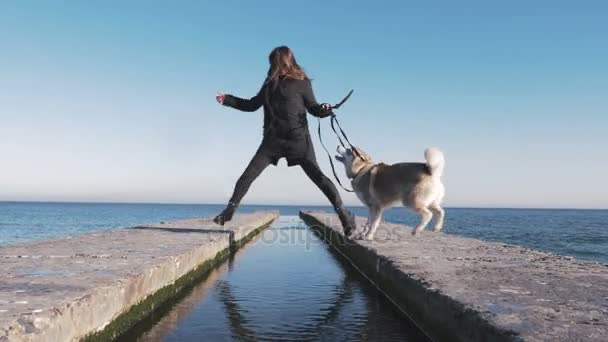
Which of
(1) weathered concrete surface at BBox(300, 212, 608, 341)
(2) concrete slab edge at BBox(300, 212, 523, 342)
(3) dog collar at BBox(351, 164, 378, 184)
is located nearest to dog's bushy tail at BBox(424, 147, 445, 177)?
(1) weathered concrete surface at BBox(300, 212, 608, 341)

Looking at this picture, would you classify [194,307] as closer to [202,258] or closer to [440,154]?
[202,258]

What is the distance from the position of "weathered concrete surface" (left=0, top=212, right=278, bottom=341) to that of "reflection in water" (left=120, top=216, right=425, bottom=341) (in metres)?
0.28

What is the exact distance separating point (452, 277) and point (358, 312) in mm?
864

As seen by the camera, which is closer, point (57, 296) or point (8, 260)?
point (57, 296)

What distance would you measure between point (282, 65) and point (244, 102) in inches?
33.6

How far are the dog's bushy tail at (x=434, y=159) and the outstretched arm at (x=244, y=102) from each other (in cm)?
266

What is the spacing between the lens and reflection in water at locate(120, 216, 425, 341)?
370 cm

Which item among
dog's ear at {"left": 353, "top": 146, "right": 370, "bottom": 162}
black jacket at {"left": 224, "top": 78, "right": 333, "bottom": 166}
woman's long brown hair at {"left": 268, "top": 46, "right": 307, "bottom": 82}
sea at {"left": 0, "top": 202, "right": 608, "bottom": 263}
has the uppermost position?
woman's long brown hair at {"left": 268, "top": 46, "right": 307, "bottom": 82}

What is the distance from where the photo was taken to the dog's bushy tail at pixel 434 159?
6.91m

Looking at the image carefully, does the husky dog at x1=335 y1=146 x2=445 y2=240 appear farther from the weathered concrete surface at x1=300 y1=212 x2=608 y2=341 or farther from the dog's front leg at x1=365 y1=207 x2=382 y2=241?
the weathered concrete surface at x1=300 y1=212 x2=608 y2=341

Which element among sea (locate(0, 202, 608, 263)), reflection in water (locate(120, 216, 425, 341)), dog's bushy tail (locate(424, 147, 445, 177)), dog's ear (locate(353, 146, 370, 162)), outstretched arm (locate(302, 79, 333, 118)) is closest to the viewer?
reflection in water (locate(120, 216, 425, 341))

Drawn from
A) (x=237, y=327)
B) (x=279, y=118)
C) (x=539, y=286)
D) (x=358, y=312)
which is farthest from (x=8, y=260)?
(x=539, y=286)

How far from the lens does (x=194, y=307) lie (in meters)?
4.69

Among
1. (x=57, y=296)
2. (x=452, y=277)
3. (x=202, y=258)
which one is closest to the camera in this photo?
(x=57, y=296)
